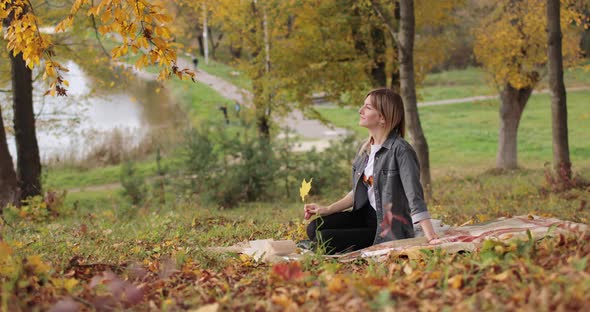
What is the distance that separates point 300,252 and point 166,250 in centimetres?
120

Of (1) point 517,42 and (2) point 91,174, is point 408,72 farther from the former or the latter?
(2) point 91,174

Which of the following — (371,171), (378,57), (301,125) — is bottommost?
(371,171)

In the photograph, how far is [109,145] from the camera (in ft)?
72.9

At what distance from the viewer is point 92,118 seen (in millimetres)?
29188

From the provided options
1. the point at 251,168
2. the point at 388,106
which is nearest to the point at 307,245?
the point at 388,106

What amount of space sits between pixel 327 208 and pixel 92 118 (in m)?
26.0

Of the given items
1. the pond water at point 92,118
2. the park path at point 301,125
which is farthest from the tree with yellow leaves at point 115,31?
the pond water at point 92,118

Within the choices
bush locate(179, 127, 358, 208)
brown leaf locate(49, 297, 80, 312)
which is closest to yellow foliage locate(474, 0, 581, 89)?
bush locate(179, 127, 358, 208)

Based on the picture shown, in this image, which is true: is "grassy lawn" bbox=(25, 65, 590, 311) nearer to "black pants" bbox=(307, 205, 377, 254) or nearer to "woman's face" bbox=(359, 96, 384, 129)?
"black pants" bbox=(307, 205, 377, 254)

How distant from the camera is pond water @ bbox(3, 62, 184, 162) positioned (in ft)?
60.1

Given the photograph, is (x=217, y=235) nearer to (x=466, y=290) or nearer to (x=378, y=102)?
(x=378, y=102)

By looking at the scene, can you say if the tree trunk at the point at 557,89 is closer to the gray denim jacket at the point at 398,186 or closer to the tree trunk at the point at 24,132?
the gray denim jacket at the point at 398,186

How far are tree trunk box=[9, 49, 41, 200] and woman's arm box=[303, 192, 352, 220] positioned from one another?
7.52 metres

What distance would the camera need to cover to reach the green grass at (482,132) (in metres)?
21.9
